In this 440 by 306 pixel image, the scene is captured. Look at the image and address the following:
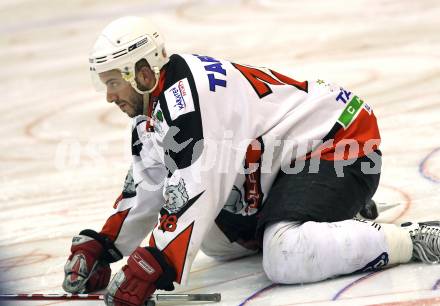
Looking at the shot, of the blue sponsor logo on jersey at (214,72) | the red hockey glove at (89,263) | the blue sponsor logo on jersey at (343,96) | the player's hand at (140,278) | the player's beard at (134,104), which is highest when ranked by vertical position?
the blue sponsor logo on jersey at (214,72)

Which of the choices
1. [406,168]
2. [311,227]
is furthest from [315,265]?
[406,168]

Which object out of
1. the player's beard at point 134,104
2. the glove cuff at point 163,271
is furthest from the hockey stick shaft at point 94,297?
the player's beard at point 134,104

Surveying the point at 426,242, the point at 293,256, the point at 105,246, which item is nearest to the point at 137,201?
the point at 105,246

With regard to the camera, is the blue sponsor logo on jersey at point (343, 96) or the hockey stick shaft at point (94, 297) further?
the blue sponsor logo on jersey at point (343, 96)

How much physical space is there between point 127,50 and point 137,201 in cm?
58

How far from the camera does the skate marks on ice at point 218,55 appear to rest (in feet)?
11.2

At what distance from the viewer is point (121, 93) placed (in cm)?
323

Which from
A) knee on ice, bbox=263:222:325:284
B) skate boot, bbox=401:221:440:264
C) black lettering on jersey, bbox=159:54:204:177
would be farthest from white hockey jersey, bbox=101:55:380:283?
skate boot, bbox=401:221:440:264

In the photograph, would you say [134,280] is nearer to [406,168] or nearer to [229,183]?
[229,183]

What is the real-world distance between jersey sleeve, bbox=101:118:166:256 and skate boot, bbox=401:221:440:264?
919 mm

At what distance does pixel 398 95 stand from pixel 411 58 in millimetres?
1004

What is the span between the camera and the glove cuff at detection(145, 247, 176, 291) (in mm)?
3018

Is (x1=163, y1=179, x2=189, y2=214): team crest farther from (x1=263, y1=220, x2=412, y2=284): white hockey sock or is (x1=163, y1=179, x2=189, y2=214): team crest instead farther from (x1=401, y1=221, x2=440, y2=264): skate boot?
(x1=401, y1=221, x2=440, y2=264): skate boot

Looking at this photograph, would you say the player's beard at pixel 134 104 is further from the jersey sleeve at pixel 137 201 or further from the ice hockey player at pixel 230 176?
the jersey sleeve at pixel 137 201
